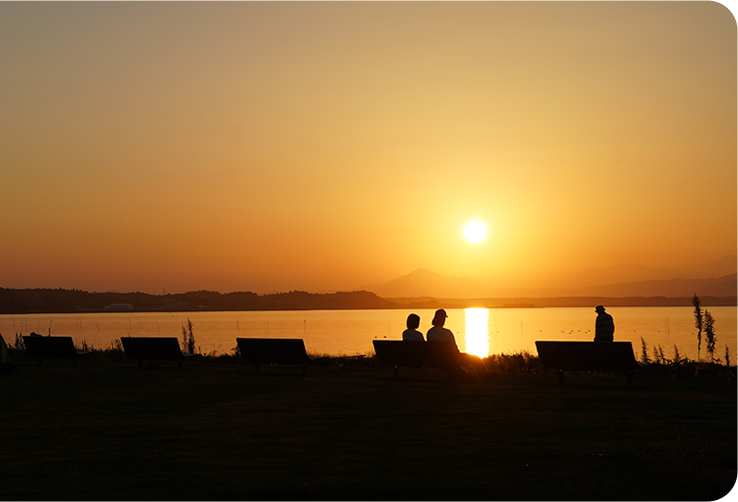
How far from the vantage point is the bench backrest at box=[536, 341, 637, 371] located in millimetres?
15016

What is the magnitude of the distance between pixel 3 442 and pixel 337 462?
4.34 meters

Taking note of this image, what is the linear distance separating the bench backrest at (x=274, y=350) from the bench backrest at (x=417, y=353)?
2055 millimetres

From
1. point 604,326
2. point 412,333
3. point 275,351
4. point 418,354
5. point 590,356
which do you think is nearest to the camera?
point 590,356

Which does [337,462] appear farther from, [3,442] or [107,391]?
[107,391]

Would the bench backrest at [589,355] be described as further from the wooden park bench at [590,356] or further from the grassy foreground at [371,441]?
the grassy foreground at [371,441]

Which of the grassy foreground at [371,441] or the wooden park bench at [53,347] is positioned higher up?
the wooden park bench at [53,347]

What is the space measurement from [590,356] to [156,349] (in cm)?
1101

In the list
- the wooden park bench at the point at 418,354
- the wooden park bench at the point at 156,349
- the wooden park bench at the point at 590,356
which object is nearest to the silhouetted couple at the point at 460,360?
the wooden park bench at the point at 418,354

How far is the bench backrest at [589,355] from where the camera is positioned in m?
15.0

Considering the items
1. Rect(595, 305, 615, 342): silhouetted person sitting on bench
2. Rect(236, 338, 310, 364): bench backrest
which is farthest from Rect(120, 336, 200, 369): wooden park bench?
Rect(595, 305, 615, 342): silhouetted person sitting on bench

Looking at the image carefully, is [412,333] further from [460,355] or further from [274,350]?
[274,350]

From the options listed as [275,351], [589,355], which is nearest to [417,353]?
[589,355]

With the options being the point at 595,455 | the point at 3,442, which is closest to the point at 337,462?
the point at 595,455

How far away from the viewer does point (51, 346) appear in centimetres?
2136
